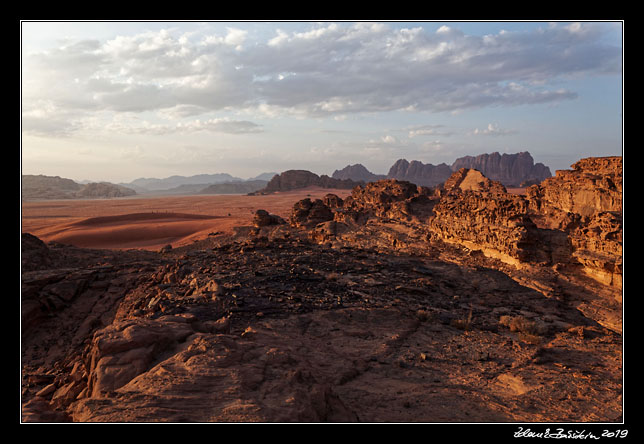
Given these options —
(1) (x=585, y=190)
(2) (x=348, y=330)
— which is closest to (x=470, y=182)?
(1) (x=585, y=190)

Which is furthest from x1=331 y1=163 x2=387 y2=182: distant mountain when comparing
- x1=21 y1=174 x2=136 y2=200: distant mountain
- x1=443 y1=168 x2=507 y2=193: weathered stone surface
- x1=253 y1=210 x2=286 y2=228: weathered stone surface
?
x1=253 y1=210 x2=286 y2=228: weathered stone surface

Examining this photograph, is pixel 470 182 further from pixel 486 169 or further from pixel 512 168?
pixel 486 169

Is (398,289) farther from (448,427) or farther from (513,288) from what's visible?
(448,427)

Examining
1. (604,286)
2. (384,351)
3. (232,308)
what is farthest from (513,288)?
(232,308)

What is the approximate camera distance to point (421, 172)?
130 metres

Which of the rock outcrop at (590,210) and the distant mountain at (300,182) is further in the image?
the distant mountain at (300,182)

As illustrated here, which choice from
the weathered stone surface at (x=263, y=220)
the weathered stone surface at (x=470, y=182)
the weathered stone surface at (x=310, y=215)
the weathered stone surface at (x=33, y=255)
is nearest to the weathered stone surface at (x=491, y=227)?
the weathered stone surface at (x=310, y=215)

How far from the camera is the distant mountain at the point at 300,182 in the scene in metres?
96.3

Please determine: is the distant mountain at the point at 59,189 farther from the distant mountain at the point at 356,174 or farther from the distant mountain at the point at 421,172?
the distant mountain at the point at 421,172

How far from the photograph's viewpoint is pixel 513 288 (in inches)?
384

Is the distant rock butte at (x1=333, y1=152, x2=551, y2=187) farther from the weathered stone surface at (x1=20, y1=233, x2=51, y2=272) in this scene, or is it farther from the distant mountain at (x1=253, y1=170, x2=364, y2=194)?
the weathered stone surface at (x1=20, y1=233, x2=51, y2=272)

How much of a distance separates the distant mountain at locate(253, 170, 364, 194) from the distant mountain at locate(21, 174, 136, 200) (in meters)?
57.2

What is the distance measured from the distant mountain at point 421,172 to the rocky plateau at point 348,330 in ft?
371

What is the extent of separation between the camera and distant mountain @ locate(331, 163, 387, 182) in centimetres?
15119
